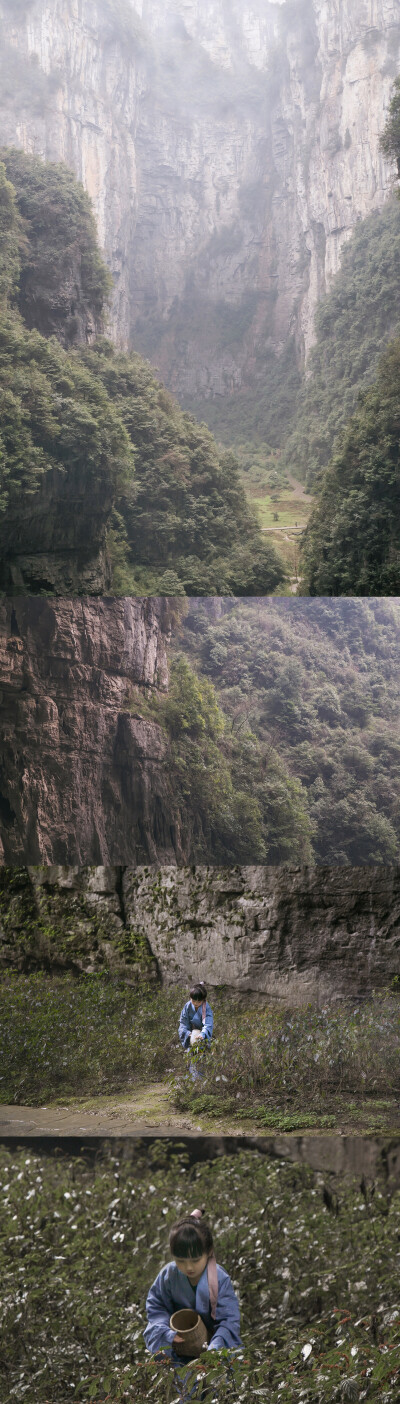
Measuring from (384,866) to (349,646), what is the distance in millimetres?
1482

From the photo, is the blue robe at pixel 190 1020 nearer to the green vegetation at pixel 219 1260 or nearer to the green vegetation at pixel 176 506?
the green vegetation at pixel 219 1260

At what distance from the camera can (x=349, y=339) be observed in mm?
12070

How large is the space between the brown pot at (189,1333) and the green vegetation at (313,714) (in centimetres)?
265

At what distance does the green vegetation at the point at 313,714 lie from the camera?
6.09 metres

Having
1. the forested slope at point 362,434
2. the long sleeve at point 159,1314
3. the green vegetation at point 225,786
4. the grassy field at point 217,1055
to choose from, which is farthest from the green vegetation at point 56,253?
the long sleeve at point 159,1314

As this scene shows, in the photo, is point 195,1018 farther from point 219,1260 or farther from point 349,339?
point 349,339

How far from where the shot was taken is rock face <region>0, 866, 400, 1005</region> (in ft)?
18.5

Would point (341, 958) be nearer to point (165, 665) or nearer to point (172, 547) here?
point (165, 665)

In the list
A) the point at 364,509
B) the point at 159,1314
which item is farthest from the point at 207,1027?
the point at 364,509

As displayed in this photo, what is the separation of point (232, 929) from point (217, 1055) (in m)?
0.71

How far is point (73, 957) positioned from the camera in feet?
19.8

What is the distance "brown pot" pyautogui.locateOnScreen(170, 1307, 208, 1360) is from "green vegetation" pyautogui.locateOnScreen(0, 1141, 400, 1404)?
6 centimetres

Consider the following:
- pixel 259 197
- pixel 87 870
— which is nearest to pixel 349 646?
pixel 87 870

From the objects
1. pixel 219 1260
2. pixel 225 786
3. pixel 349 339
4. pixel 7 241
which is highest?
pixel 7 241
